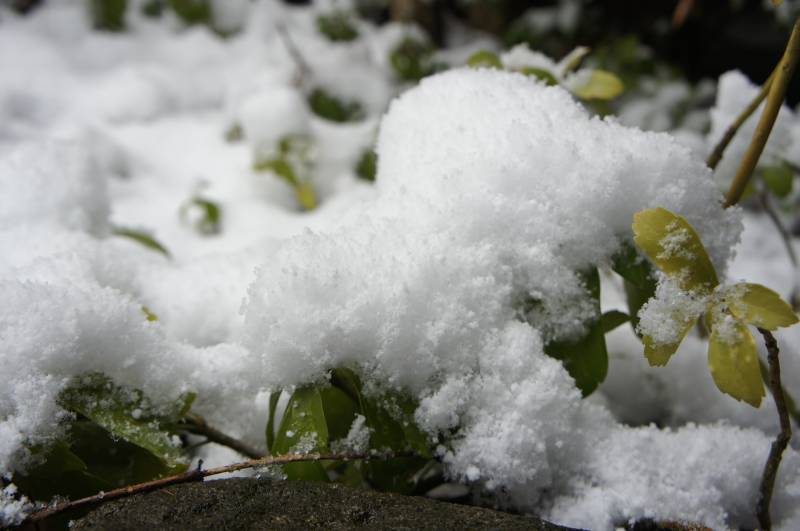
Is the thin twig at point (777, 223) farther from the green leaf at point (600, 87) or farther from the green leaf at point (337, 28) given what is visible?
the green leaf at point (337, 28)

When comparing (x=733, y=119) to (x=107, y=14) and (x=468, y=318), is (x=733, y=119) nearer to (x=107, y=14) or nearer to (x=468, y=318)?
(x=468, y=318)

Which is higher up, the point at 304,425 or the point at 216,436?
the point at 304,425

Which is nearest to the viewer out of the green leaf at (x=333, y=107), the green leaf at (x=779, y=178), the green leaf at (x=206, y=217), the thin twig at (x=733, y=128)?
the thin twig at (x=733, y=128)

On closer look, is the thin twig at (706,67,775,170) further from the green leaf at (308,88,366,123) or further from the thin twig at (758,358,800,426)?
the green leaf at (308,88,366,123)

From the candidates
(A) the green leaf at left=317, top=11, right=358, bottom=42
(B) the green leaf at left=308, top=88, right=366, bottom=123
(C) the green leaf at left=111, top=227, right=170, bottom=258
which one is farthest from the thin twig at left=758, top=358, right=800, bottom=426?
(A) the green leaf at left=317, top=11, right=358, bottom=42

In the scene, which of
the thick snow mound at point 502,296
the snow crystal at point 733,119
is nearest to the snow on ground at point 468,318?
the thick snow mound at point 502,296

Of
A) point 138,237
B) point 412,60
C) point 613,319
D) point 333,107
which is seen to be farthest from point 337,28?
point 613,319
